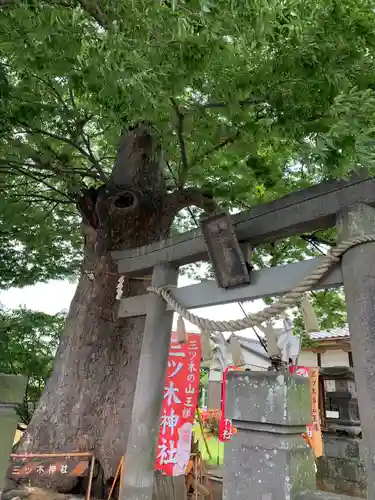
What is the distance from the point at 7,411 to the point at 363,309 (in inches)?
113

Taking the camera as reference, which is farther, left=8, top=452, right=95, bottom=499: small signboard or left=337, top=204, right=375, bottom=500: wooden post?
left=8, top=452, right=95, bottom=499: small signboard

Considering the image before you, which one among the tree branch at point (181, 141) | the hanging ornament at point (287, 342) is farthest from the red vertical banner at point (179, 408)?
the tree branch at point (181, 141)

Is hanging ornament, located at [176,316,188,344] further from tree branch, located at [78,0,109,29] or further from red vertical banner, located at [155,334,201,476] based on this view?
tree branch, located at [78,0,109,29]

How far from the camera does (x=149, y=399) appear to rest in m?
4.23

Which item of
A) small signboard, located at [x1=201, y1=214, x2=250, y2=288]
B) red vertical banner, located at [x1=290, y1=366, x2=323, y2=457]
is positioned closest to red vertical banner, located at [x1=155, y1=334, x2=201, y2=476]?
small signboard, located at [x1=201, y1=214, x2=250, y2=288]

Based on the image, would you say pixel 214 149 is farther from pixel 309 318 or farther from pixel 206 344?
pixel 309 318

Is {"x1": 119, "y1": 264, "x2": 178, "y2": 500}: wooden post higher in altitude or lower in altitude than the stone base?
higher

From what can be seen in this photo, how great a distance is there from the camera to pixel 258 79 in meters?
3.51

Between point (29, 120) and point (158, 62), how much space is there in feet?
8.76

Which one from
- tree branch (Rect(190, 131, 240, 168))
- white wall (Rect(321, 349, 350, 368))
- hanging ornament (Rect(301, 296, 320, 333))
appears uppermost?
tree branch (Rect(190, 131, 240, 168))

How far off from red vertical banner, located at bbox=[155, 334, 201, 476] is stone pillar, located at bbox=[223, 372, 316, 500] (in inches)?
109

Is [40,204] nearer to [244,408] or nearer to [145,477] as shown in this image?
[145,477]

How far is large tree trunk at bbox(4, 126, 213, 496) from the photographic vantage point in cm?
491

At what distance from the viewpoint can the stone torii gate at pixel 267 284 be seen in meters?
2.83
